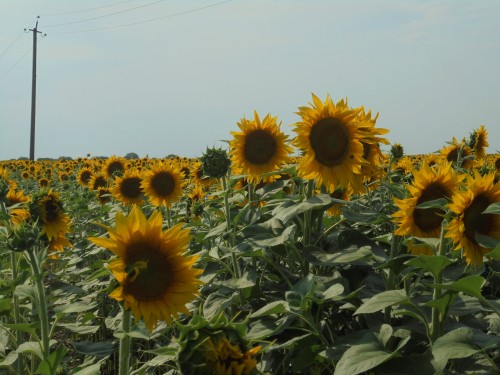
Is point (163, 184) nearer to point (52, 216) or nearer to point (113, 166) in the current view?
point (52, 216)

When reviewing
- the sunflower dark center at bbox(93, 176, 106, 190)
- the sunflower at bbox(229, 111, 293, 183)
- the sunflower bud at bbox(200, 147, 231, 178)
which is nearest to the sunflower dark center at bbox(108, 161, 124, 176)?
the sunflower dark center at bbox(93, 176, 106, 190)

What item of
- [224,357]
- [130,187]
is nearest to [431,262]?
[224,357]

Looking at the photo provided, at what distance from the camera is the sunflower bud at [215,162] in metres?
4.35

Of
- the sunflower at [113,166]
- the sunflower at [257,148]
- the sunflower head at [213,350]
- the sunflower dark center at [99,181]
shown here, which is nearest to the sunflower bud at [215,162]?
the sunflower at [257,148]

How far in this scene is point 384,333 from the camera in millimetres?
2471

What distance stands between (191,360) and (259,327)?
105cm

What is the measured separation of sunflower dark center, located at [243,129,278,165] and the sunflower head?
118 inches

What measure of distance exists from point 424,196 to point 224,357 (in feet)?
5.78

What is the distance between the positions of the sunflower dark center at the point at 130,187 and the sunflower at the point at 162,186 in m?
0.69

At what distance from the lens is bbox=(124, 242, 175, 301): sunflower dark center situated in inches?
86.8

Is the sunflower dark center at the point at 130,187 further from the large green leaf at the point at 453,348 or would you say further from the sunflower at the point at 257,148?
the large green leaf at the point at 453,348

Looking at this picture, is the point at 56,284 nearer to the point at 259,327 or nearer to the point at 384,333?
the point at 259,327

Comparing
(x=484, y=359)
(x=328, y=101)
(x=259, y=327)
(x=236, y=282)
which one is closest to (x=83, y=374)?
(x=259, y=327)

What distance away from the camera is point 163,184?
19.4 feet
